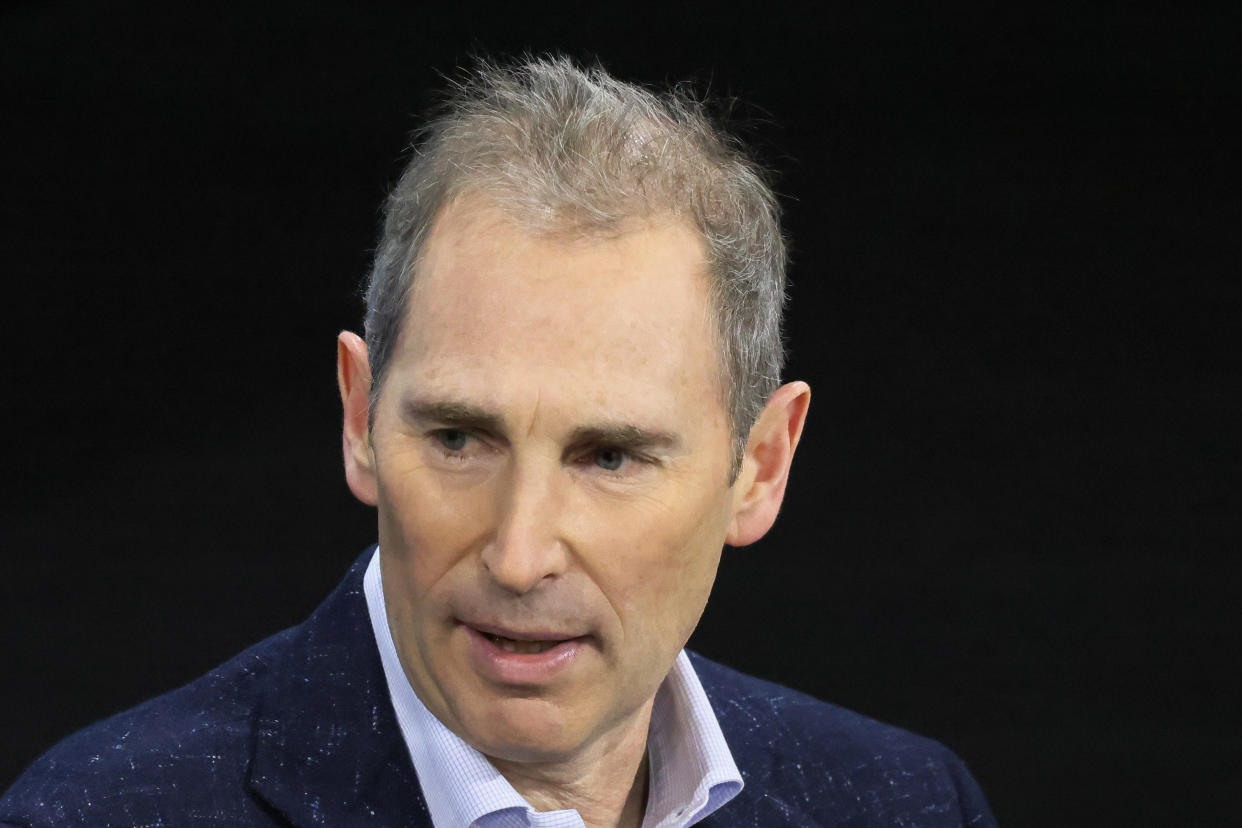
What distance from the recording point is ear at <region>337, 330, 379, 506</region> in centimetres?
245

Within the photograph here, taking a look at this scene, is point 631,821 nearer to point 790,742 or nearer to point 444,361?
point 790,742

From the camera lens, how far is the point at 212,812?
237 cm

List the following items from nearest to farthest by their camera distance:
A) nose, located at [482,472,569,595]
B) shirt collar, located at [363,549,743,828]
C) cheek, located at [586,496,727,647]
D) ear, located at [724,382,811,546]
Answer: nose, located at [482,472,569,595] → cheek, located at [586,496,727,647] → shirt collar, located at [363,549,743,828] → ear, located at [724,382,811,546]

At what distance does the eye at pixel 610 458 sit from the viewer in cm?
227

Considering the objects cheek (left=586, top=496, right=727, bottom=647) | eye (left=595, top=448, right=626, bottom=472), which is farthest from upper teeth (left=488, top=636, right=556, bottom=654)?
eye (left=595, top=448, right=626, bottom=472)

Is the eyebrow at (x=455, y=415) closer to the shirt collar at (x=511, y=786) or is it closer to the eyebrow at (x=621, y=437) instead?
the eyebrow at (x=621, y=437)

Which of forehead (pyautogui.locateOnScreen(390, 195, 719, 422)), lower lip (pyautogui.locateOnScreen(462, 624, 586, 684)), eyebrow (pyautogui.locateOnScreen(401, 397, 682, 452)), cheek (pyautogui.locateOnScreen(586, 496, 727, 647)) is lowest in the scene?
lower lip (pyautogui.locateOnScreen(462, 624, 586, 684))

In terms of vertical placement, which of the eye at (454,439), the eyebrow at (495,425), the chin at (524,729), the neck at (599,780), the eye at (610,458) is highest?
the eyebrow at (495,425)

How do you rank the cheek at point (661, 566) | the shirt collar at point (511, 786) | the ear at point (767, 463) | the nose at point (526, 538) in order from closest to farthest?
the nose at point (526, 538), the cheek at point (661, 566), the shirt collar at point (511, 786), the ear at point (767, 463)

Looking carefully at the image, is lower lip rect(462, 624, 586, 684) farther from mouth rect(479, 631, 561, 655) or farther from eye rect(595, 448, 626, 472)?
eye rect(595, 448, 626, 472)

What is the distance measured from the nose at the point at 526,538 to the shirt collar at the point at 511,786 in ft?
0.97

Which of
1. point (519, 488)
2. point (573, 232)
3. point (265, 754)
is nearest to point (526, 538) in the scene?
point (519, 488)

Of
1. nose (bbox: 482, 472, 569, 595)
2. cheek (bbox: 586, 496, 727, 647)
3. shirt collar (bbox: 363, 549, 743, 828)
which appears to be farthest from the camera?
shirt collar (bbox: 363, 549, 743, 828)

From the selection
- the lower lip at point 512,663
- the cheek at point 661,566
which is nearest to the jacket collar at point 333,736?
the lower lip at point 512,663
